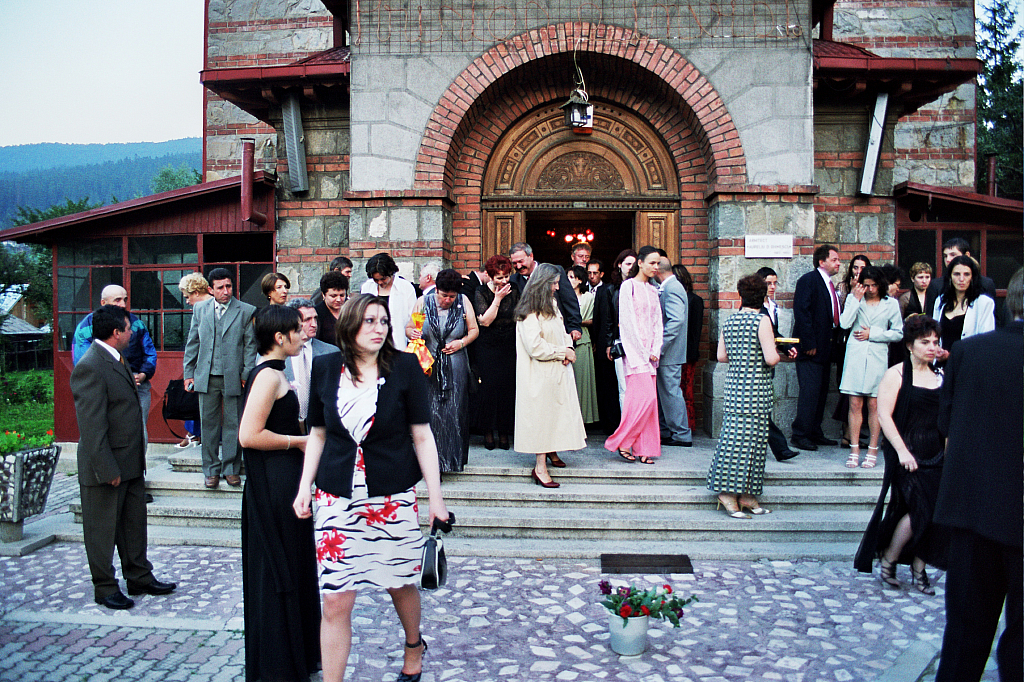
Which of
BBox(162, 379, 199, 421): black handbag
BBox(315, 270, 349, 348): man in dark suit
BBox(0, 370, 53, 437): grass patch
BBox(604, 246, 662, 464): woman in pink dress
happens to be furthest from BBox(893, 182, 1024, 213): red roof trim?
BBox(0, 370, 53, 437): grass patch

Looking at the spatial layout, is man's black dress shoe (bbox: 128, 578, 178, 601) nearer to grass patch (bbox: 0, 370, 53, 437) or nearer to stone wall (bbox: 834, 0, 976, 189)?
stone wall (bbox: 834, 0, 976, 189)

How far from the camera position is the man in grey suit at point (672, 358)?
7438 mm

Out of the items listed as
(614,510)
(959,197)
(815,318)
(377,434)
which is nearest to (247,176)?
(614,510)


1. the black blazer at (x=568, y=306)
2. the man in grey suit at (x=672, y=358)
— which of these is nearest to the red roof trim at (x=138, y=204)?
the black blazer at (x=568, y=306)

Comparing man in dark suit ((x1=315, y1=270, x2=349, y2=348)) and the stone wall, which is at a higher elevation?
the stone wall

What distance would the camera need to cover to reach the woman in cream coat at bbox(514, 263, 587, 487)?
6.27 m

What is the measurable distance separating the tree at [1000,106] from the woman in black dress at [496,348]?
6220 millimetres

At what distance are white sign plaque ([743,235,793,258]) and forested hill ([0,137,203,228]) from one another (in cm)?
675

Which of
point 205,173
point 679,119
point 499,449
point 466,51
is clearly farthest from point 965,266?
point 205,173

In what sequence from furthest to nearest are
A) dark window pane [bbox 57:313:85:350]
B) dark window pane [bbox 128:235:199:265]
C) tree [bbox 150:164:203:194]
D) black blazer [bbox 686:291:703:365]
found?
tree [bbox 150:164:203:194] → dark window pane [bbox 57:313:85:350] → dark window pane [bbox 128:235:199:265] → black blazer [bbox 686:291:703:365]

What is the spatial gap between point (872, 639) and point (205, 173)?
435 inches

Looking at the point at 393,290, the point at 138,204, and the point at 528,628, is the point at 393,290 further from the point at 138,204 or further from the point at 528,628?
the point at 138,204

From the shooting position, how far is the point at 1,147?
405 centimetres

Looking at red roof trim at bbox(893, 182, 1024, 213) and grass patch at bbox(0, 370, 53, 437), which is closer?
red roof trim at bbox(893, 182, 1024, 213)
